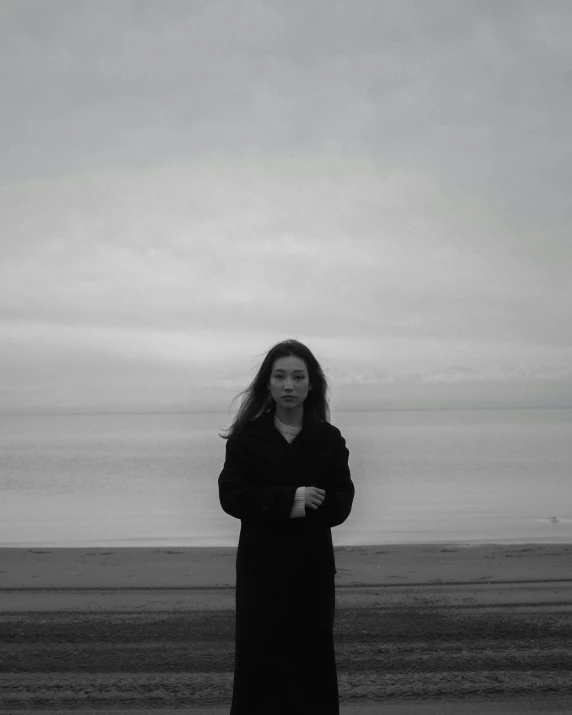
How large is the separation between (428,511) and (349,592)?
1451 centimetres

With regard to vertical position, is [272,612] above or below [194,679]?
above

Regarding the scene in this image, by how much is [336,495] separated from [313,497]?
15 cm

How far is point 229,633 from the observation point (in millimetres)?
6668

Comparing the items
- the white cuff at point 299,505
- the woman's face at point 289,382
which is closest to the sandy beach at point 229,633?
the white cuff at point 299,505

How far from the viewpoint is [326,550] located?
3.56 metres

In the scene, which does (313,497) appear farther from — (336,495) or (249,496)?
(249,496)

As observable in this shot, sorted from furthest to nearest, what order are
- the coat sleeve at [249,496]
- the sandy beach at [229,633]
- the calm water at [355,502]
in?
1. the calm water at [355,502]
2. the sandy beach at [229,633]
3. the coat sleeve at [249,496]

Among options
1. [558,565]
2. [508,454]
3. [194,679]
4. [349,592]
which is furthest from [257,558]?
[508,454]

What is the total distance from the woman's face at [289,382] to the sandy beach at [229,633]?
7.22 ft

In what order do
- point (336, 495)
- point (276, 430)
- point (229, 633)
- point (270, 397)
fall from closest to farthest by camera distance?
point (336, 495) < point (276, 430) < point (270, 397) < point (229, 633)

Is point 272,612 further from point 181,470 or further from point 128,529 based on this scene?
point 181,470

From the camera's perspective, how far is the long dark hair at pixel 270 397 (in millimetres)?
3803

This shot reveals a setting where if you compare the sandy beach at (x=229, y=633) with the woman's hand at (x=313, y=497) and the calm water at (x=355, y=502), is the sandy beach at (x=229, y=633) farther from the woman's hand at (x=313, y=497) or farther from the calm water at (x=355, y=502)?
the calm water at (x=355, y=502)

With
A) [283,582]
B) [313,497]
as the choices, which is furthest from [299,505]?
[283,582]
